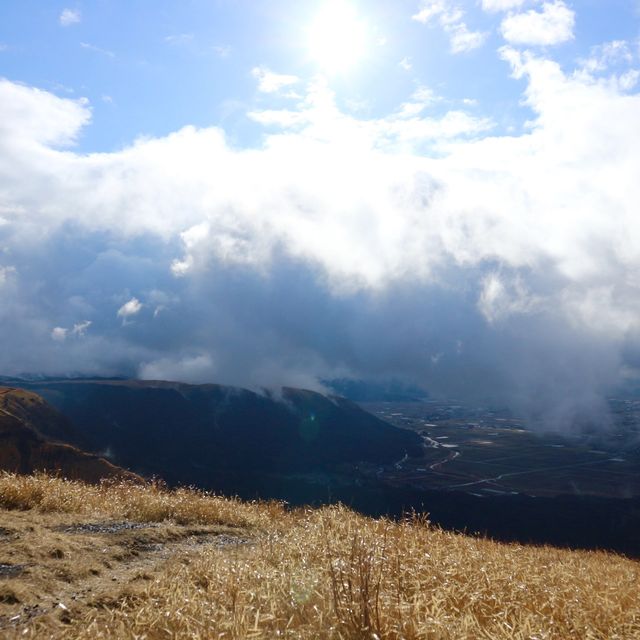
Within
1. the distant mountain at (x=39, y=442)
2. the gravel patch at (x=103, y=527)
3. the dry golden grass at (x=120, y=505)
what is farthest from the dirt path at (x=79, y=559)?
the distant mountain at (x=39, y=442)

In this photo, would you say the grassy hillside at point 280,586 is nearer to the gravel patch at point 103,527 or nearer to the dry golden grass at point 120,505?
the gravel patch at point 103,527

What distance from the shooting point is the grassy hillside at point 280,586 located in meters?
4.43

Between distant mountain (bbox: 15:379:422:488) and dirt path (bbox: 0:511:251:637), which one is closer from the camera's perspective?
dirt path (bbox: 0:511:251:637)

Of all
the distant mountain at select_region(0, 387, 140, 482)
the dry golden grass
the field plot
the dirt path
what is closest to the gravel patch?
the dirt path

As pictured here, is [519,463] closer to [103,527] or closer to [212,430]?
[212,430]

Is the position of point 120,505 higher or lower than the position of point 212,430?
higher

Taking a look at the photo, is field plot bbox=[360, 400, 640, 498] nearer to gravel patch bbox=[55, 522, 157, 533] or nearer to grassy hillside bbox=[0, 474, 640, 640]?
gravel patch bbox=[55, 522, 157, 533]

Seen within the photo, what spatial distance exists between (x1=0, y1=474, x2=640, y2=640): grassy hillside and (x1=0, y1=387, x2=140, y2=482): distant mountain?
Answer: 2535cm

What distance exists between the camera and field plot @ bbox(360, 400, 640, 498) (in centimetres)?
8534

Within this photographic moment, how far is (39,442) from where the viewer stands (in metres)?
51.7

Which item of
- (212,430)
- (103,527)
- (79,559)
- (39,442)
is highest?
(79,559)

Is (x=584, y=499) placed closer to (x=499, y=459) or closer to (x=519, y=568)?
(x=499, y=459)

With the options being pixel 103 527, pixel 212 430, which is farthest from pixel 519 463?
pixel 103 527

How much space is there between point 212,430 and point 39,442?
54103 millimetres
